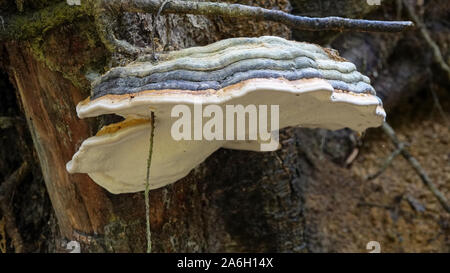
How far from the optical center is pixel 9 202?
1.82m

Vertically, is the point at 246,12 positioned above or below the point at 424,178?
above

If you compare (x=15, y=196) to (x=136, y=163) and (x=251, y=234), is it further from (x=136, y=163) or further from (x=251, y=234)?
(x=251, y=234)

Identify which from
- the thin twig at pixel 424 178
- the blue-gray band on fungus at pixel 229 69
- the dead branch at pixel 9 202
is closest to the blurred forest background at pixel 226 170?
the dead branch at pixel 9 202

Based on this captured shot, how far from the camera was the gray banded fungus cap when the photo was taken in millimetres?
843

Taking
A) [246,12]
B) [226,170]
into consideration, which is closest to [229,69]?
[246,12]

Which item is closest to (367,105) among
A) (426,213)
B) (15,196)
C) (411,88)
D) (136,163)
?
(136,163)

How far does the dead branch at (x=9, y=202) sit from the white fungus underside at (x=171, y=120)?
0.73 metres

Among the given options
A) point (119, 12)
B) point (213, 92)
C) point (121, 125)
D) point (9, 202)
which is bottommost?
point (9, 202)

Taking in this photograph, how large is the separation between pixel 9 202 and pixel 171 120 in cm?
121

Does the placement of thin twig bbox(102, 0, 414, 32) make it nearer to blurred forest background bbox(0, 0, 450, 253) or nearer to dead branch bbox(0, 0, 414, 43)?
dead branch bbox(0, 0, 414, 43)

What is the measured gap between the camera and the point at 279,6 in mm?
1780

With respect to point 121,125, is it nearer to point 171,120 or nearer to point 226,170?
point 171,120

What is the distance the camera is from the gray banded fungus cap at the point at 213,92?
2.77ft
